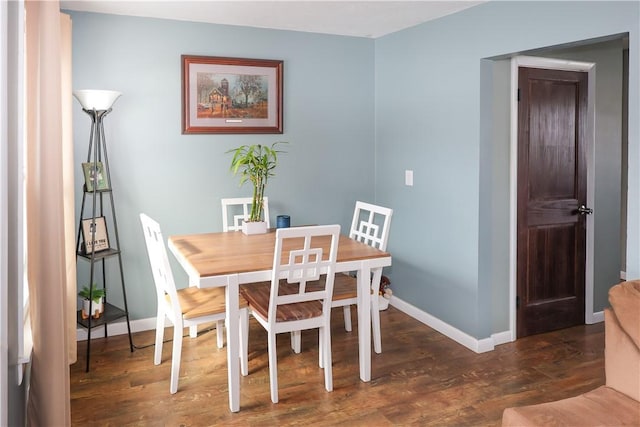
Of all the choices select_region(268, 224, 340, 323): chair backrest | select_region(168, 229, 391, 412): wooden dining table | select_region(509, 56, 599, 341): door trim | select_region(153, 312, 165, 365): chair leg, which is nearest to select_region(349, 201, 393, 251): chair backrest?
select_region(168, 229, 391, 412): wooden dining table

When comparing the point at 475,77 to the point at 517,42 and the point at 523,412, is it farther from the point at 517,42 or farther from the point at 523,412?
the point at 523,412

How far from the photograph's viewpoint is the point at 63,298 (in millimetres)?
2061

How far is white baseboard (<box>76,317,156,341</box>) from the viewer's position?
380 centimetres

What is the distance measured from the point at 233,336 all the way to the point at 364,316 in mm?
782

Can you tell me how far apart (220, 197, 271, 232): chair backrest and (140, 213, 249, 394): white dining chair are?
71 cm

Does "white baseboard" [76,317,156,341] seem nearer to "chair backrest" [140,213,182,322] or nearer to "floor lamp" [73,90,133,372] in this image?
"floor lamp" [73,90,133,372]

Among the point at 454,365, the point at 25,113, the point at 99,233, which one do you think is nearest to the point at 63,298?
the point at 25,113

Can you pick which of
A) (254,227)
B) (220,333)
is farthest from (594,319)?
(220,333)

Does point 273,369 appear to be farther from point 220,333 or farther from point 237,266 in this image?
point 220,333

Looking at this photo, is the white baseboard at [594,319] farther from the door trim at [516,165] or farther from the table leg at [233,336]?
the table leg at [233,336]

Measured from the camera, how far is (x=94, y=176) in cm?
344

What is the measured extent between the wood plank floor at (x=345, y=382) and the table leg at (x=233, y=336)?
0.09 metres

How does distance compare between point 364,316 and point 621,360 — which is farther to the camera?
point 364,316

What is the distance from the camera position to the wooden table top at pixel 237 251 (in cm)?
281
